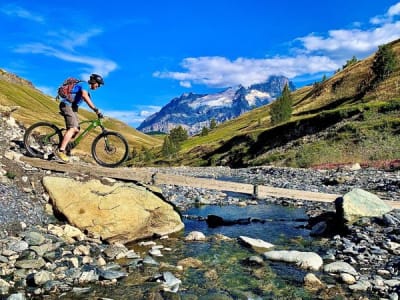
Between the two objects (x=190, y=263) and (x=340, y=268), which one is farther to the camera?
(x=190, y=263)

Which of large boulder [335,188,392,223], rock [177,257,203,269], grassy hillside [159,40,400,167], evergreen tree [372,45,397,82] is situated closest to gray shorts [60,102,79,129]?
rock [177,257,203,269]

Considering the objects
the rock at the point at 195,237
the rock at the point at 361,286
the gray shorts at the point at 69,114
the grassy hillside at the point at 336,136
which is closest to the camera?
the rock at the point at 361,286

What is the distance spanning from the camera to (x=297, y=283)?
543 inches

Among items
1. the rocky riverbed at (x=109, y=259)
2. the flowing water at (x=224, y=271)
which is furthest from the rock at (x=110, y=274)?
the flowing water at (x=224, y=271)

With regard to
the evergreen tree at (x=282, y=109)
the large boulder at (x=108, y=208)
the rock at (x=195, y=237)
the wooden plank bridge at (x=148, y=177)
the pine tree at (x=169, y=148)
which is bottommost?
the rock at (x=195, y=237)

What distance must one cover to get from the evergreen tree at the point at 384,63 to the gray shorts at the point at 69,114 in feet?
372

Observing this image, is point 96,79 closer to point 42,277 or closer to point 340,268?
point 42,277

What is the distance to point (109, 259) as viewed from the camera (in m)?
15.7

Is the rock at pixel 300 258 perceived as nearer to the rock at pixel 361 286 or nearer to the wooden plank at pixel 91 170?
the rock at pixel 361 286

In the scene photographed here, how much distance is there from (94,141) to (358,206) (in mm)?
14005

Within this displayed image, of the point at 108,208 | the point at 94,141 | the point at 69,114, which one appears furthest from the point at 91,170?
the point at 69,114

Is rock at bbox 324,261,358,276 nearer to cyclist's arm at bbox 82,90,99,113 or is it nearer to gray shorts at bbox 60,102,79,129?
cyclist's arm at bbox 82,90,99,113

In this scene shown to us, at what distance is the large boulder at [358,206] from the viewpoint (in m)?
20.6

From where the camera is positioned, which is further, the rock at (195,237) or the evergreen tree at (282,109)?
the evergreen tree at (282,109)
